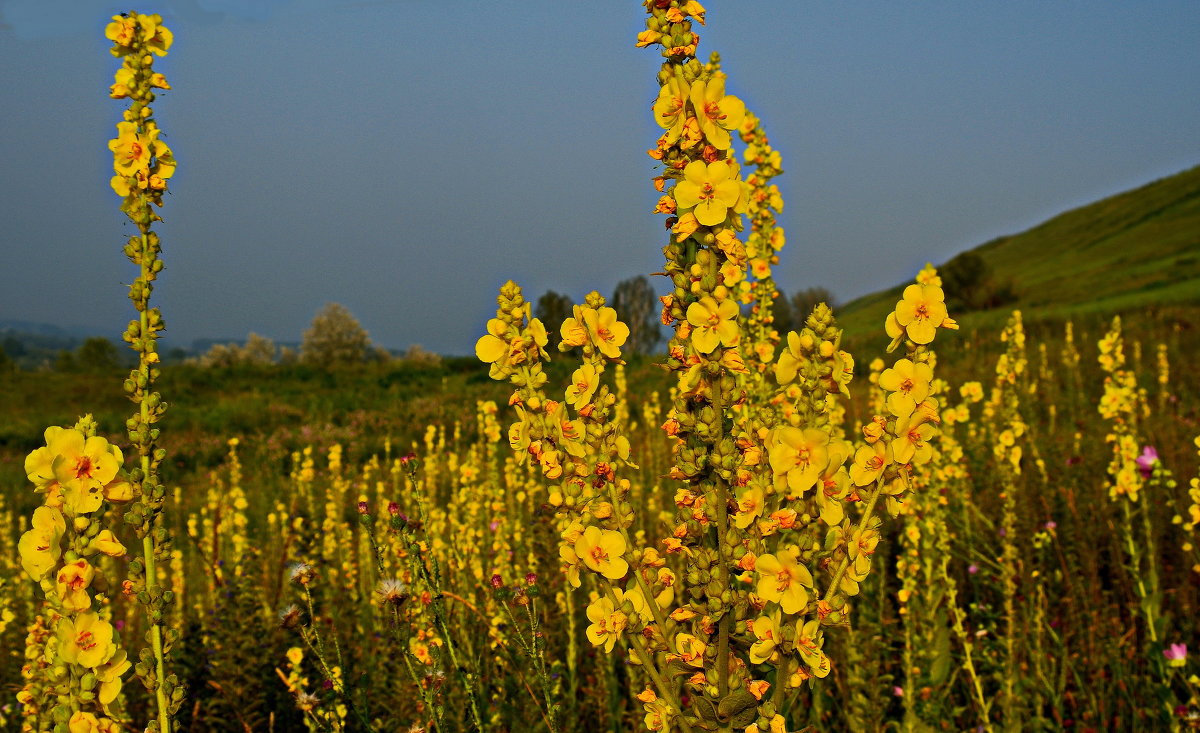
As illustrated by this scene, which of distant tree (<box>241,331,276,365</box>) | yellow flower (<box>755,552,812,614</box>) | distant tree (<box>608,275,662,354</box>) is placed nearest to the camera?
yellow flower (<box>755,552,812,614</box>)

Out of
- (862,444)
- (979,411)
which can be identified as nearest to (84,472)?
(862,444)

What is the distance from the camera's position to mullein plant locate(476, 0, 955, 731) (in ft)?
4.25

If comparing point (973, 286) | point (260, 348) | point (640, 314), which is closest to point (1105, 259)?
point (973, 286)

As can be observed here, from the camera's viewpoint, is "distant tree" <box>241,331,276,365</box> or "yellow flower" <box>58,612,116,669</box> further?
"distant tree" <box>241,331,276,365</box>

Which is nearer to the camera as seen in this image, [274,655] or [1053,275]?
[274,655]

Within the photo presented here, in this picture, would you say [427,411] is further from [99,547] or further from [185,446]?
[99,547]

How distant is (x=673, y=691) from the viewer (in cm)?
140

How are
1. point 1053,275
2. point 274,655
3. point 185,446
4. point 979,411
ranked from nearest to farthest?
point 274,655 → point 979,411 → point 185,446 → point 1053,275

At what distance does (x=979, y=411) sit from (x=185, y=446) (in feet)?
51.3

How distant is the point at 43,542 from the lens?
1.36m

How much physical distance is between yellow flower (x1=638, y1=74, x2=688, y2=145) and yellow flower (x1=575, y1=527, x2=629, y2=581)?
725 mm

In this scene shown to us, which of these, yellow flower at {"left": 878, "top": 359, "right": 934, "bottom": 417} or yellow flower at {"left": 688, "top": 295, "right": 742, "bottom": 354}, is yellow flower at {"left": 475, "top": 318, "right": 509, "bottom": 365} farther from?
yellow flower at {"left": 878, "top": 359, "right": 934, "bottom": 417}

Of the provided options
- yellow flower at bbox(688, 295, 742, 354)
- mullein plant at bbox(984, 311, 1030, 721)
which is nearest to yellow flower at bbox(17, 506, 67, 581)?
yellow flower at bbox(688, 295, 742, 354)

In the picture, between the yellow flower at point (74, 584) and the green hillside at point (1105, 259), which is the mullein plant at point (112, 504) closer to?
the yellow flower at point (74, 584)
